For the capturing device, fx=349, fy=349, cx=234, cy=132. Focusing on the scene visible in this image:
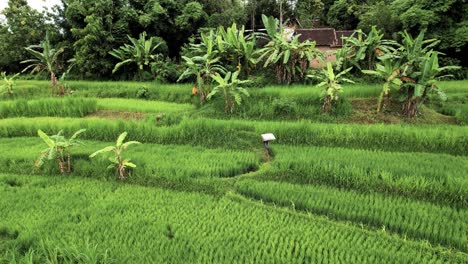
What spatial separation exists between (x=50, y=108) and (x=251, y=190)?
7220mm

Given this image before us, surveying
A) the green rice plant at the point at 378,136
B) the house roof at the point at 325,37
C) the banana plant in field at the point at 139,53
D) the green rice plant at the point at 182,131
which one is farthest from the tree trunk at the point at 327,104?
the house roof at the point at 325,37

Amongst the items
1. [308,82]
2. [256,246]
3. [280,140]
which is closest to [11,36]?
[308,82]

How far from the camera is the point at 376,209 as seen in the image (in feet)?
15.2

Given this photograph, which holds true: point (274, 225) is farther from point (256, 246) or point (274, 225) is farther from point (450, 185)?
point (450, 185)

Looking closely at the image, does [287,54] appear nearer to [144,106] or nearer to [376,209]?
[144,106]

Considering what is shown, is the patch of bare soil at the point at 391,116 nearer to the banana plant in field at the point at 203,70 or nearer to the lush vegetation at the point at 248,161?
the lush vegetation at the point at 248,161

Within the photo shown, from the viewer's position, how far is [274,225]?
440 centimetres

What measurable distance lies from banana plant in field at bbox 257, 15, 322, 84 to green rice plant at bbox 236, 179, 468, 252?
5.47 meters

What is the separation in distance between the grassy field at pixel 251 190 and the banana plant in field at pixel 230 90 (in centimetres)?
33

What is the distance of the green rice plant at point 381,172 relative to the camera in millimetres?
5023

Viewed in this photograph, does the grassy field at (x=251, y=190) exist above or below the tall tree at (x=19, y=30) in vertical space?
below

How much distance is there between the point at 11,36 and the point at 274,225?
55.0 ft

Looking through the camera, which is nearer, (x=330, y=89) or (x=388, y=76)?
(x=388, y=76)

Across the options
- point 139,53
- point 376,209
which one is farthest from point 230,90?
point 139,53
